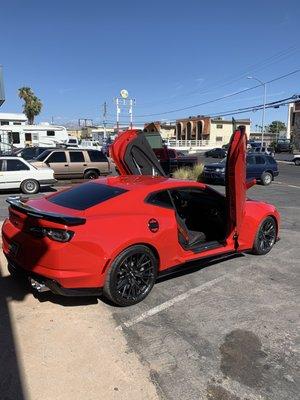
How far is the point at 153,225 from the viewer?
4855mm

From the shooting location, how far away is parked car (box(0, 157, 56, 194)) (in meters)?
14.7

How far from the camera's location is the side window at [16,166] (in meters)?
14.8

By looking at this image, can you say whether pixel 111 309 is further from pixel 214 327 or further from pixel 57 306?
pixel 214 327

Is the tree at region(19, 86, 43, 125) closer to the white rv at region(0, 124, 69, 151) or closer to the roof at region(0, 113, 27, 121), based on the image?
the roof at region(0, 113, 27, 121)

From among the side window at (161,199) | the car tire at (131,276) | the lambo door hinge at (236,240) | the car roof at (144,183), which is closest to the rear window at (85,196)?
the car roof at (144,183)

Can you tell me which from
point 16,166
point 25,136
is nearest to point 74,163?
point 16,166

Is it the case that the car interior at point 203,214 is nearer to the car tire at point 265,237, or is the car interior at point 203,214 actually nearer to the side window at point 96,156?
the car tire at point 265,237

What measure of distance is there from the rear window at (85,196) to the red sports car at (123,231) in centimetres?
1

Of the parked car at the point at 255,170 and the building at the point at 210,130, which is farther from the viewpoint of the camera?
the building at the point at 210,130

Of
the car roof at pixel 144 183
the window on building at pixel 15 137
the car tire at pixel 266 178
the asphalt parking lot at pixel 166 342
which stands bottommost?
the car tire at pixel 266 178

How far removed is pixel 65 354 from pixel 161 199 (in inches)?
Answer: 87.6

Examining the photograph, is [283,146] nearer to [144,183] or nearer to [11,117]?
[11,117]

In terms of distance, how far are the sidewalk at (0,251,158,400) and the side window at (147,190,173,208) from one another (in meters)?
1.35

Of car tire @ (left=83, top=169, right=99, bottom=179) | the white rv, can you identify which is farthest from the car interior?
the white rv
